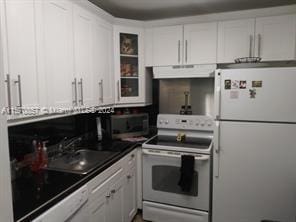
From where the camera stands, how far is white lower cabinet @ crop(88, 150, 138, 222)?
1.71 m

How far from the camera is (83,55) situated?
1982 millimetres

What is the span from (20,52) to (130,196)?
1.76 metres

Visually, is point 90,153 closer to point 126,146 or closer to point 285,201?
point 126,146

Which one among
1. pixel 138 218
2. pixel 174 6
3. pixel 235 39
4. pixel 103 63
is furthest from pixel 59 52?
pixel 138 218

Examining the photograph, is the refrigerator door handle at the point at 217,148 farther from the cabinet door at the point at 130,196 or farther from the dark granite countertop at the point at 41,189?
the dark granite countertop at the point at 41,189

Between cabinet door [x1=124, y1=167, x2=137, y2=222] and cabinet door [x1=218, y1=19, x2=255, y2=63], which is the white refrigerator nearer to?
cabinet door [x1=218, y1=19, x2=255, y2=63]

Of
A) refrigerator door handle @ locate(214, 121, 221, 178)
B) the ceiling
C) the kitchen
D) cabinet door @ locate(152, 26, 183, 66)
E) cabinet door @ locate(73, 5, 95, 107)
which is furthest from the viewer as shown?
cabinet door @ locate(152, 26, 183, 66)

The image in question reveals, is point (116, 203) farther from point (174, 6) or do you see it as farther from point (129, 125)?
point (174, 6)

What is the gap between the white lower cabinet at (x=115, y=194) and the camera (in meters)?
1.71

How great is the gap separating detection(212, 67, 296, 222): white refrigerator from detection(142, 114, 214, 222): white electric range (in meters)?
0.13

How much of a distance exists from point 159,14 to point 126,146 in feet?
5.37

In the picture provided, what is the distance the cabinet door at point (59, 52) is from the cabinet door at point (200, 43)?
133 centimetres

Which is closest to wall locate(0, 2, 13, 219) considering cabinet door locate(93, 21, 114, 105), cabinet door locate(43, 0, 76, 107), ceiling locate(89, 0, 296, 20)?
cabinet door locate(43, 0, 76, 107)

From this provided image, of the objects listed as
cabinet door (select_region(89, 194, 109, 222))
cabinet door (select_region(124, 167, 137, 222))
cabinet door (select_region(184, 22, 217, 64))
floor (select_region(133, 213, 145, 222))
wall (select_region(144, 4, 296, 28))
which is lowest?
floor (select_region(133, 213, 145, 222))
